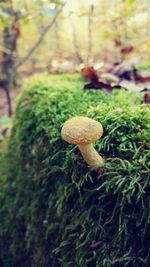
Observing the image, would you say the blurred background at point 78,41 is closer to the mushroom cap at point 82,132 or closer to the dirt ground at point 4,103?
the dirt ground at point 4,103

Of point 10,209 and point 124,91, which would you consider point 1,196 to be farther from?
point 124,91

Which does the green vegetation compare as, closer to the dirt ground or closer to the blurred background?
the blurred background

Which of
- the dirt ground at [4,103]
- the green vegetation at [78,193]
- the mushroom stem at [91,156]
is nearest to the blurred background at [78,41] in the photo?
the dirt ground at [4,103]

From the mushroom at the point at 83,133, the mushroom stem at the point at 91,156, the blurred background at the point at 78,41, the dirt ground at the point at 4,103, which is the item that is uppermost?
the blurred background at the point at 78,41

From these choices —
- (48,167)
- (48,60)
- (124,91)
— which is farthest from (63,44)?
Result: (48,167)

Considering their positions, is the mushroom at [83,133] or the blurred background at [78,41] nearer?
the mushroom at [83,133]

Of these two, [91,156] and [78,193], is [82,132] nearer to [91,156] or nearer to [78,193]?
[91,156]

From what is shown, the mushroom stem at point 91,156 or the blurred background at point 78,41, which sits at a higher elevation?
the blurred background at point 78,41
